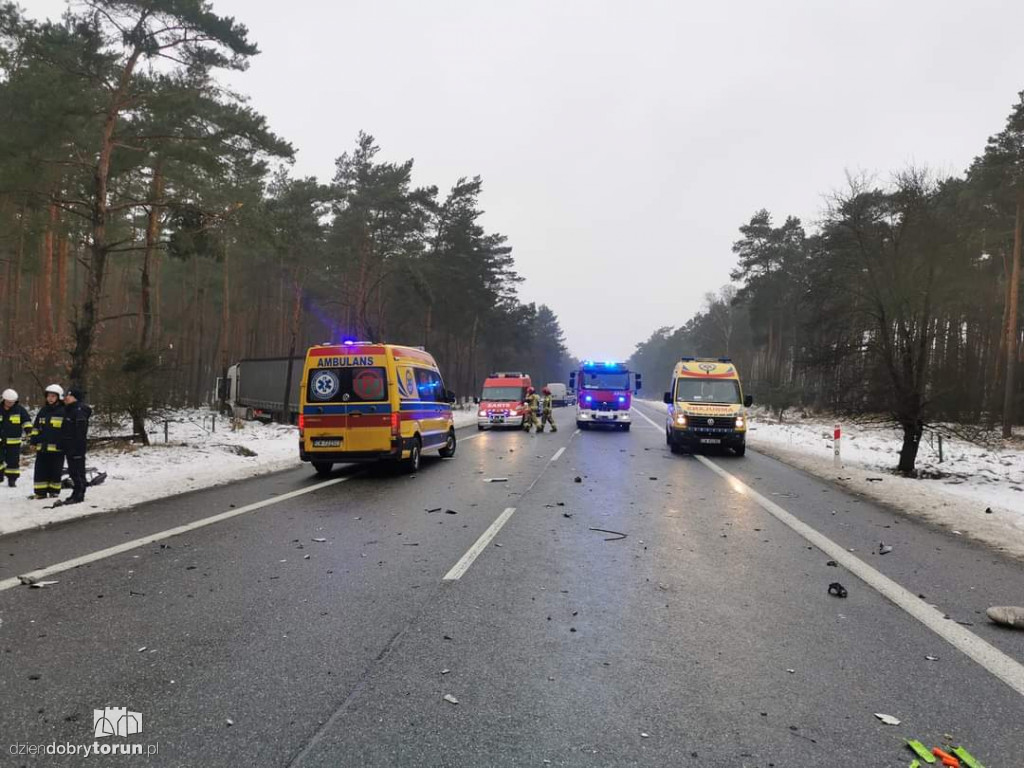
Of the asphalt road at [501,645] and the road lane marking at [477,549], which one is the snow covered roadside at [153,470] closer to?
the asphalt road at [501,645]

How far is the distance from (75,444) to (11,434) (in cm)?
209

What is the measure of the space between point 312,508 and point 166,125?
40.5 feet

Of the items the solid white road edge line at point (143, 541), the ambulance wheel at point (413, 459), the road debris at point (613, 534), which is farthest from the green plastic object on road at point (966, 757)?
the ambulance wheel at point (413, 459)

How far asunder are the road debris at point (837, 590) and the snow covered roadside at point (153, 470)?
904 centimetres

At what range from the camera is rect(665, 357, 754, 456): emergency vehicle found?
630 inches

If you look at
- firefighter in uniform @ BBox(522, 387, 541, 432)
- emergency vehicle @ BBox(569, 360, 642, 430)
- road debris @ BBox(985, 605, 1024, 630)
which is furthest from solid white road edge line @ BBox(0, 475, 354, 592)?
emergency vehicle @ BBox(569, 360, 642, 430)

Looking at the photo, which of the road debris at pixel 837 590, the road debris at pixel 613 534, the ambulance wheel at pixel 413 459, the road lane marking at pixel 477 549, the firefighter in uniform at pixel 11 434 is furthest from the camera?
the ambulance wheel at pixel 413 459

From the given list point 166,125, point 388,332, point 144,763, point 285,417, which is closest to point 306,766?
point 144,763

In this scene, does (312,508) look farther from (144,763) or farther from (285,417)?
(285,417)

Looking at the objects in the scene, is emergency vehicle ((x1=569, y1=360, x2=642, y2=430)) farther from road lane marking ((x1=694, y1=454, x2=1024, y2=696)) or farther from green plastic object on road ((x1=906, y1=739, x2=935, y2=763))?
green plastic object on road ((x1=906, y1=739, x2=935, y2=763))

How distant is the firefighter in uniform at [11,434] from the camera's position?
953cm

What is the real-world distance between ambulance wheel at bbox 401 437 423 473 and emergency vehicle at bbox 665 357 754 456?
7.60m

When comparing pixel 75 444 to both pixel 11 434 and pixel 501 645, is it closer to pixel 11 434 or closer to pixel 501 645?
pixel 11 434

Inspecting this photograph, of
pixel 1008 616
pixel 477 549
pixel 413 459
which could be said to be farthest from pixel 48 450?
pixel 1008 616
